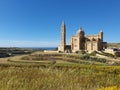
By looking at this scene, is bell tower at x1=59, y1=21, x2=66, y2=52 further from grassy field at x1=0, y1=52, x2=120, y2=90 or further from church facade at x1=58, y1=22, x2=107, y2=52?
grassy field at x1=0, y1=52, x2=120, y2=90

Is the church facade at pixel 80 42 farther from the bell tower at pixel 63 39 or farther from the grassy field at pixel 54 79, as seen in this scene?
the grassy field at pixel 54 79

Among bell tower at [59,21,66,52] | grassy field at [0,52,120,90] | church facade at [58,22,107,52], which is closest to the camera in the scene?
grassy field at [0,52,120,90]

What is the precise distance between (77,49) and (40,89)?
235 feet

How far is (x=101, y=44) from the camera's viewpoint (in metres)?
74.4

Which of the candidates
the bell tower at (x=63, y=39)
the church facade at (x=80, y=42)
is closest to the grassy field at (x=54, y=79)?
the church facade at (x=80, y=42)

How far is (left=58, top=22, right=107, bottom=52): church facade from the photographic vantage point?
7412 centimetres

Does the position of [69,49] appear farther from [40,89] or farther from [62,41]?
[40,89]

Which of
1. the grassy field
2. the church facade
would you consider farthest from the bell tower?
the grassy field

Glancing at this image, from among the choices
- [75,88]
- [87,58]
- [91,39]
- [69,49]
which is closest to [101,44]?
[91,39]

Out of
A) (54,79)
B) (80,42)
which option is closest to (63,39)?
(80,42)

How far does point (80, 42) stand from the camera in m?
76.5

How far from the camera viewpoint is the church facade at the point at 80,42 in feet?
243

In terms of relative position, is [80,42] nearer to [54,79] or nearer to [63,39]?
[63,39]

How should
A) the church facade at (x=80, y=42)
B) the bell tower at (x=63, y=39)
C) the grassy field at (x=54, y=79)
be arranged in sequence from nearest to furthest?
the grassy field at (x=54, y=79)
the church facade at (x=80, y=42)
the bell tower at (x=63, y=39)
